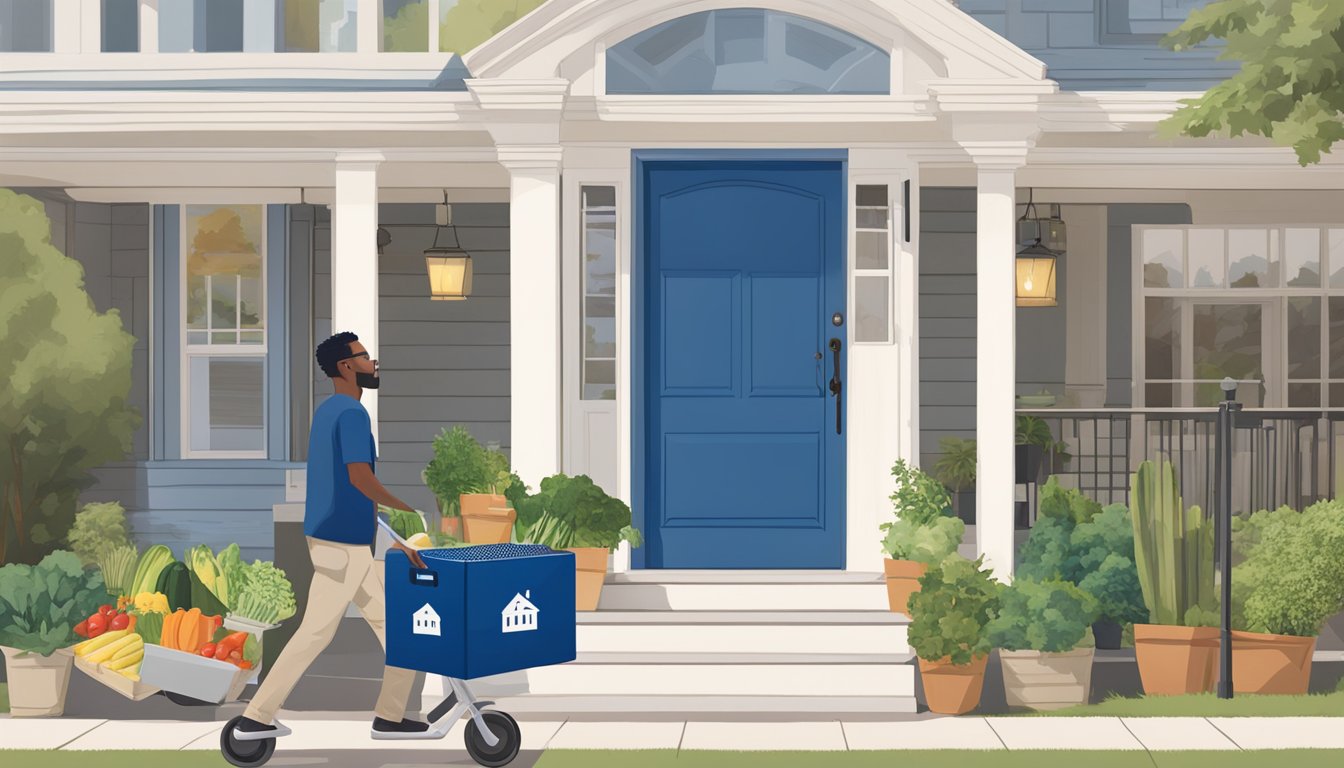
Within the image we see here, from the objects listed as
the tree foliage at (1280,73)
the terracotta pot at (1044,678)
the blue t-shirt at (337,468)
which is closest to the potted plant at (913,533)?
the terracotta pot at (1044,678)

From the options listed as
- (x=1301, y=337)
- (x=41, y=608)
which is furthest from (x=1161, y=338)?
(x=41, y=608)

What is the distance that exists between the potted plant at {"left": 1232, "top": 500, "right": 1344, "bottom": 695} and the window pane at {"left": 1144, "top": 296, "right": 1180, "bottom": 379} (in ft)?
13.8

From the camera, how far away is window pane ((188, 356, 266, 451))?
1183cm

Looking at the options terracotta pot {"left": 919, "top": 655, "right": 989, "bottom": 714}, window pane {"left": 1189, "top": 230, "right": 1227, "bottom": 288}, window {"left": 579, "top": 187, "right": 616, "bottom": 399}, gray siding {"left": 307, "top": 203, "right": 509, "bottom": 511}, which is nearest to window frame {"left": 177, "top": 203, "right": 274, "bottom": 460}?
gray siding {"left": 307, "top": 203, "right": 509, "bottom": 511}

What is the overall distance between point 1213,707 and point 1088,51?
13.0 ft

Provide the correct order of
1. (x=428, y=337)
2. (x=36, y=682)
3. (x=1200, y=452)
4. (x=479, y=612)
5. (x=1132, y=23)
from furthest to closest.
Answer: (x=428, y=337) → (x=1200, y=452) → (x=1132, y=23) → (x=36, y=682) → (x=479, y=612)

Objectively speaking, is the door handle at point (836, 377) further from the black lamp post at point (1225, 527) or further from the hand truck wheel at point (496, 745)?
the hand truck wheel at point (496, 745)

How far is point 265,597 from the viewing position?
318 inches

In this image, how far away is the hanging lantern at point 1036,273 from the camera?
454 inches

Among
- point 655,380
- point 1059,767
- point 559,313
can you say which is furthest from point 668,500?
point 1059,767

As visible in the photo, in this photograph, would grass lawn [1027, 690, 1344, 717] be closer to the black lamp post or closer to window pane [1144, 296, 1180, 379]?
the black lamp post

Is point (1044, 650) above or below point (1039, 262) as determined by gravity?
below

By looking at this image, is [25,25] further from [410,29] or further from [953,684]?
[953,684]

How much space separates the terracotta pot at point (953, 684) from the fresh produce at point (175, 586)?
3843 mm
